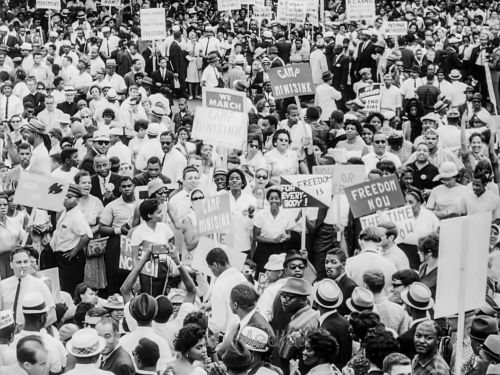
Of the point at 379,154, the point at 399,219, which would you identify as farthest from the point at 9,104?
the point at 399,219

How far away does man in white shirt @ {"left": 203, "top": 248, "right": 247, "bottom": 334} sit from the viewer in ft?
31.4

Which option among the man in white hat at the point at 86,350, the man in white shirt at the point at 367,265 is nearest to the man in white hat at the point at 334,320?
the man in white shirt at the point at 367,265

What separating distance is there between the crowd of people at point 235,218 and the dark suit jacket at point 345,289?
12mm

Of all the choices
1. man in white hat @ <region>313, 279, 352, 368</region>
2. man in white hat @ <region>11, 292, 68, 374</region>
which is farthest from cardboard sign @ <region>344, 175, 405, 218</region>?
man in white hat @ <region>11, 292, 68, 374</region>

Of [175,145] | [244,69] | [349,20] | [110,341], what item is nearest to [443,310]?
[110,341]

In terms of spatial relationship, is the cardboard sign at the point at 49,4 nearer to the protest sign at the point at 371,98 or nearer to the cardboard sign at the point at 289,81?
the protest sign at the point at 371,98

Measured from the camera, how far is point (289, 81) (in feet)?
52.5

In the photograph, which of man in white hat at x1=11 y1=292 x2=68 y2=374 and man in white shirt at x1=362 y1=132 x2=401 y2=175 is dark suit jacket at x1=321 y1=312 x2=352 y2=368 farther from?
man in white shirt at x1=362 y1=132 x2=401 y2=175

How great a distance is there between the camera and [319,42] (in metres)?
25.1

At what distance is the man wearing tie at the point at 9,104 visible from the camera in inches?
750

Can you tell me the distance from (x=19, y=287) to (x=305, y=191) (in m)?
3.42

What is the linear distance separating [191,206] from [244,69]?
1134cm

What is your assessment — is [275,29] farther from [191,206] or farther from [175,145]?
[191,206]

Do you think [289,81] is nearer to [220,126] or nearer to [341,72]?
[220,126]
